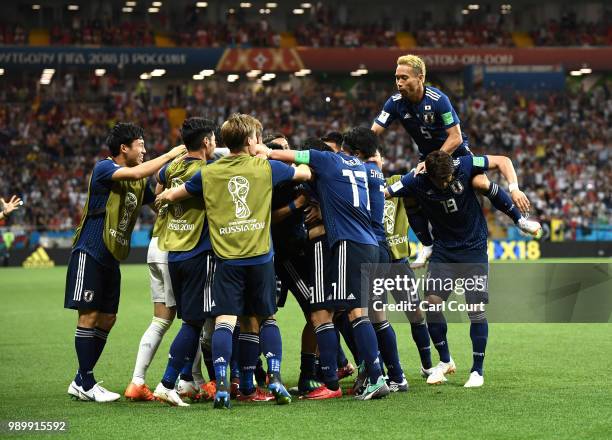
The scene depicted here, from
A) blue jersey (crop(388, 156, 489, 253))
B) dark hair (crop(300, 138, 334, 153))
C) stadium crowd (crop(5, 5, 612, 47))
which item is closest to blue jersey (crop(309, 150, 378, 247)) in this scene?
dark hair (crop(300, 138, 334, 153))

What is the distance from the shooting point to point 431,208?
9125 millimetres

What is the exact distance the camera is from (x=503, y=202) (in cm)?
900

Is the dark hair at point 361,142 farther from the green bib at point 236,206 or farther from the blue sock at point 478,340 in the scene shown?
the blue sock at point 478,340

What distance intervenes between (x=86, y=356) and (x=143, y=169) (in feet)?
5.45

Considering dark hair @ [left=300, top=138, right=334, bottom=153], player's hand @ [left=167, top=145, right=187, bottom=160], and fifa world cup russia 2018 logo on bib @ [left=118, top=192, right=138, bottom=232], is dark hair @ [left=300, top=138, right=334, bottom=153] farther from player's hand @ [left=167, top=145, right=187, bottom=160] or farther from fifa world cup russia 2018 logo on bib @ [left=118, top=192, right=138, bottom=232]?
fifa world cup russia 2018 logo on bib @ [left=118, top=192, right=138, bottom=232]

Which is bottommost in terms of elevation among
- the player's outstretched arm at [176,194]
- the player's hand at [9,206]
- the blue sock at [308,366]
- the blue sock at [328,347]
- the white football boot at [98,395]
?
the white football boot at [98,395]

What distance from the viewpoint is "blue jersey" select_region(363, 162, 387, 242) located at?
859 cm

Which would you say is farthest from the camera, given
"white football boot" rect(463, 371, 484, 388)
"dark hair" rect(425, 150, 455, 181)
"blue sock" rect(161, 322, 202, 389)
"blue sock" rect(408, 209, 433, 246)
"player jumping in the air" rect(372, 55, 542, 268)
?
"blue sock" rect(408, 209, 433, 246)

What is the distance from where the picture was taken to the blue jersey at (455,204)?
8930mm

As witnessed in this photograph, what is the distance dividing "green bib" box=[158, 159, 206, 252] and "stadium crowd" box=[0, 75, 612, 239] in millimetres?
28083

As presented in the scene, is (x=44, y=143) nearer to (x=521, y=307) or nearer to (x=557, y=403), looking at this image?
(x=521, y=307)

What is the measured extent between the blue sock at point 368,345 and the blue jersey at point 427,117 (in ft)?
8.09

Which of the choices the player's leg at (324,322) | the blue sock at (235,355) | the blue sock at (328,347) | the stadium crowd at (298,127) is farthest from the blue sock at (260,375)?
the stadium crowd at (298,127)

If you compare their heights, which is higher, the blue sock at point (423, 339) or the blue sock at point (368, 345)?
the blue sock at point (368, 345)
